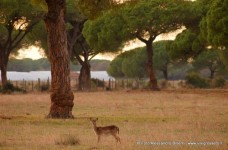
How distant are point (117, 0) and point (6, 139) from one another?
13.7m

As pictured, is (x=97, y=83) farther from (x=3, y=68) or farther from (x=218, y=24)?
(x=218, y=24)

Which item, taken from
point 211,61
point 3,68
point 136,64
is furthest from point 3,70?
point 136,64

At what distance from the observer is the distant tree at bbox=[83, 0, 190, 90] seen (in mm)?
65125

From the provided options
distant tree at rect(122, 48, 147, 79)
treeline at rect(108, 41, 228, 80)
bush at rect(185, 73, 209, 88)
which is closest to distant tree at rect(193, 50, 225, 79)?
treeline at rect(108, 41, 228, 80)

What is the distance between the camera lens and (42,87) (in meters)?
75.8

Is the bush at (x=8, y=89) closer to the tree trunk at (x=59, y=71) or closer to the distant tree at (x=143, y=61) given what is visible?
the tree trunk at (x=59, y=71)

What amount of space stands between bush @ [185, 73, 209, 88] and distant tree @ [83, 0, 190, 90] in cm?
1974

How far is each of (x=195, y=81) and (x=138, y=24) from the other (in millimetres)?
27255

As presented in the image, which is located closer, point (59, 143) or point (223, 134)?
point (59, 143)

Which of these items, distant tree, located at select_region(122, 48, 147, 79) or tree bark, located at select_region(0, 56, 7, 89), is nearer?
tree bark, located at select_region(0, 56, 7, 89)

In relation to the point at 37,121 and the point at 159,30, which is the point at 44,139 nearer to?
the point at 37,121

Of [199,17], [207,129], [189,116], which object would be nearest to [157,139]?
[207,129]

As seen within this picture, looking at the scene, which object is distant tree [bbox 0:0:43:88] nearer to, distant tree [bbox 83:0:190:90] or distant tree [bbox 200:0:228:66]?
distant tree [bbox 83:0:190:90]

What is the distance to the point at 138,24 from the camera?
64.9 m
